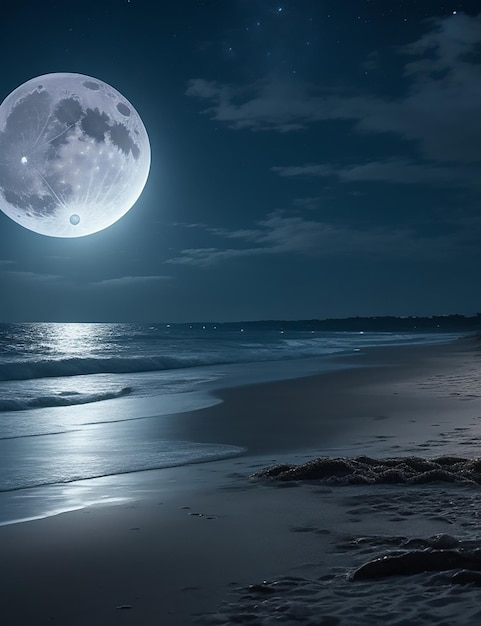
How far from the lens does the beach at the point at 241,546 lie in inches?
115

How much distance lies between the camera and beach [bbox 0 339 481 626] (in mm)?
2912

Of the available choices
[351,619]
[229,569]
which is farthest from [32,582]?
[351,619]

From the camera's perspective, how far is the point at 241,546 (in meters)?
3.86

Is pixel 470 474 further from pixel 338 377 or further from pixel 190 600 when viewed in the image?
pixel 338 377

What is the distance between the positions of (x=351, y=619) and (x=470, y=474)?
292 centimetres

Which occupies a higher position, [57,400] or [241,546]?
[241,546]

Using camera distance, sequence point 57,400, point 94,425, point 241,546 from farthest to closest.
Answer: point 57,400 < point 94,425 < point 241,546

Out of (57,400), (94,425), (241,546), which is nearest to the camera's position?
(241,546)

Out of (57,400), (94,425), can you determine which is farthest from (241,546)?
(57,400)

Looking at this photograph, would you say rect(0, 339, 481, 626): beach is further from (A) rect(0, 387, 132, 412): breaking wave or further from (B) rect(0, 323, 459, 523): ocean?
(A) rect(0, 387, 132, 412): breaking wave

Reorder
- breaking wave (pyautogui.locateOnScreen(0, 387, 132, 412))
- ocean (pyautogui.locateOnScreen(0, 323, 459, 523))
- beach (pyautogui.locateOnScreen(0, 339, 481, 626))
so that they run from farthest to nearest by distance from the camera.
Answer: breaking wave (pyautogui.locateOnScreen(0, 387, 132, 412)) → ocean (pyautogui.locateOnScreen(0, 323, 459, 523)) → beach (pyautogui.locateOnScreen(0, 339, 481, 626))

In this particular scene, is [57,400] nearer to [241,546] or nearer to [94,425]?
[94,425]

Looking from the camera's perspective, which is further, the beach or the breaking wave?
the breaking wave

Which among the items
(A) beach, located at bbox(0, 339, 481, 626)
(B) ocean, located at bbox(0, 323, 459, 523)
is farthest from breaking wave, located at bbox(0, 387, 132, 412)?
(A) beach, located at bbox(0, 339, 481, 626)
